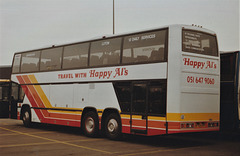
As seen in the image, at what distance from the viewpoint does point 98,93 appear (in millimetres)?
14109

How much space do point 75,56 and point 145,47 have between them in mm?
4131

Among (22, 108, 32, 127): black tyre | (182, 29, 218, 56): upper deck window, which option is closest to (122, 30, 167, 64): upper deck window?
(182, 29, 218, 56): upper deck window

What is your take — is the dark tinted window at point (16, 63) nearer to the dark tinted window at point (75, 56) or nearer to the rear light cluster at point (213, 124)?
the dark tinted window at point (75, 56)

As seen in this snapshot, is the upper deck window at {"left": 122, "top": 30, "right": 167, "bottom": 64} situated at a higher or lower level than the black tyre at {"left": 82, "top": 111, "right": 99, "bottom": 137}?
higher

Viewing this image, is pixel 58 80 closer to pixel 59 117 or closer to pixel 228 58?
pixel 59 117

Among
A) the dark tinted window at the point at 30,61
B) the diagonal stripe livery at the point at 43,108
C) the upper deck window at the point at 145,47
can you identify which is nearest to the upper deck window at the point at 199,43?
the upper deck window at the point at 145,47

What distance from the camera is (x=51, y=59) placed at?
16812mm

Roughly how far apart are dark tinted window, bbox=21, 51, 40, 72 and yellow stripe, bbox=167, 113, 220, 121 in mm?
8736

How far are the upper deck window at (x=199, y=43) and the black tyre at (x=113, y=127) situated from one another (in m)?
→ 3.69

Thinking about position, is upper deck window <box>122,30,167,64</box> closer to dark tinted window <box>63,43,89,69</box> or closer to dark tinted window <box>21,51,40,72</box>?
dark tinted window <box>63,43,89,69</box>

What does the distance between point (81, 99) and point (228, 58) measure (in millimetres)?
5994

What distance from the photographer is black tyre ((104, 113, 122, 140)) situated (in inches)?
516

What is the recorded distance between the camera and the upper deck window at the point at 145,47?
38.5 feet

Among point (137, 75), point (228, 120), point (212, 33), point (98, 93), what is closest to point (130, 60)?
point (137, 75)
